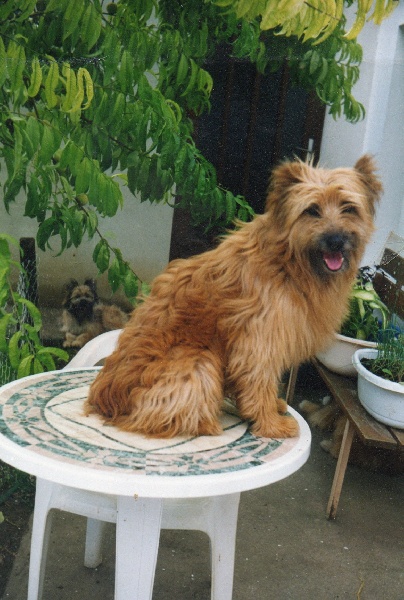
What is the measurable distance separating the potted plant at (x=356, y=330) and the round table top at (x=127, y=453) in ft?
4.10

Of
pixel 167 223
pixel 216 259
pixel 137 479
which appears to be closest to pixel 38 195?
pixel 167 223

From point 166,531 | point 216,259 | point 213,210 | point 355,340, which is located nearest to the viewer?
point 216,259

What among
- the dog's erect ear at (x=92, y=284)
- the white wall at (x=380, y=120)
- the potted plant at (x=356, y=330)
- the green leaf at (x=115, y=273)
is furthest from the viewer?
the dog's erect ear at (x=92, y=284)

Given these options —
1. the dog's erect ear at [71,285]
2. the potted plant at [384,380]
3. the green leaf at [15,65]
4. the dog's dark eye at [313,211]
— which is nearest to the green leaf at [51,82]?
the green leaf at [15,65]

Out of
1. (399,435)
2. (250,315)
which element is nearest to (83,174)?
(250,315)

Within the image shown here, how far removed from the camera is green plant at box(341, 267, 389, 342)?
3.27 m

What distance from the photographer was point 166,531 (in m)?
2.88

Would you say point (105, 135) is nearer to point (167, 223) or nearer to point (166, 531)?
point (167, 223)

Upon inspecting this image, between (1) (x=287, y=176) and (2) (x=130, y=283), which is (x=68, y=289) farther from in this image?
(1) (x=287, y=176)

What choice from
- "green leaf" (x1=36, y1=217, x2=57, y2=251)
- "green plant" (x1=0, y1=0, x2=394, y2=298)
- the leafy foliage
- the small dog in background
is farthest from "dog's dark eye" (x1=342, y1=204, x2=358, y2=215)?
the small dog in background

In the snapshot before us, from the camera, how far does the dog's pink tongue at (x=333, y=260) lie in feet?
6.14

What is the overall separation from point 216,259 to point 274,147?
31.4 inches

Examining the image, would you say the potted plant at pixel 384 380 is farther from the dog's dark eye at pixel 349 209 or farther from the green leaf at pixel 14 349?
the green leaf at pixel 14 349

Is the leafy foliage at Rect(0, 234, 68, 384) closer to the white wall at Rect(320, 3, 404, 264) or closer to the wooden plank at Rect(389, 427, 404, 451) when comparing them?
the white wall at Rect(320, 3, 404, 264)
